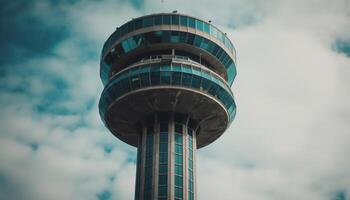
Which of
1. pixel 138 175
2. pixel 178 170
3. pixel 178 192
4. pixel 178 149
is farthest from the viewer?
pixel 138 175

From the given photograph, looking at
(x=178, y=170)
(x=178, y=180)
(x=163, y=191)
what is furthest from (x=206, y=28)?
(x=163, y=191)

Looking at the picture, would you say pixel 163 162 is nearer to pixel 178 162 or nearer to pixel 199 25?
pixel 178 162

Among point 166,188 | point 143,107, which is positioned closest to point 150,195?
point 166,188

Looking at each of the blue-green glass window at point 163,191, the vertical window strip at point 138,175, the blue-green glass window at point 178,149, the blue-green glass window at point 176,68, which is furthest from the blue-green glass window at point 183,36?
the blue-green glass window at point 163,191

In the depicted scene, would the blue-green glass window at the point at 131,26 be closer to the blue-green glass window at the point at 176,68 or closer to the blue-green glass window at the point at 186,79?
the blue-green glass window at the point at 176,68

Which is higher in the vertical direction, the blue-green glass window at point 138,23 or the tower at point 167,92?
the blue-green glass window at point 138,23

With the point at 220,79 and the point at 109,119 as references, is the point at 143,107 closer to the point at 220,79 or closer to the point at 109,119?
the point at 109,119
